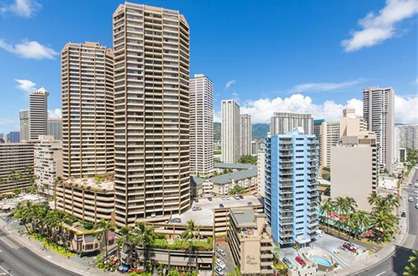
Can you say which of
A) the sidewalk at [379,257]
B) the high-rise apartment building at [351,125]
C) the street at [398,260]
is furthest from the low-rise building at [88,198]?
the high-rise apartment building at [351,125]

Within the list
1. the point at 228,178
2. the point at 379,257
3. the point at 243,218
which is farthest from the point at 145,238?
the point at 228,178

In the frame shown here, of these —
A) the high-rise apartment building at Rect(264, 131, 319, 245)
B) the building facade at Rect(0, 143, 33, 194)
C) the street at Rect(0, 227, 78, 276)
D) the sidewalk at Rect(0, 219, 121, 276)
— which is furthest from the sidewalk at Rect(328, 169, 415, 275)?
the building facade at Rect(0, 143, 33, 194)

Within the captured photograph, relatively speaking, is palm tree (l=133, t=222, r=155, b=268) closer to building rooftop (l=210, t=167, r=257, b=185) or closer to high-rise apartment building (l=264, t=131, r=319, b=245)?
high-rise apartment building (l=264, t=131, r=319, b=245)

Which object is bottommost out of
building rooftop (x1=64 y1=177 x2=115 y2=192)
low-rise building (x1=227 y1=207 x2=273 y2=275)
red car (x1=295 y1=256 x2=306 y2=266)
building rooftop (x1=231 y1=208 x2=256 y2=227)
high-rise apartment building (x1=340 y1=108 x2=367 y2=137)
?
red car (x1=295 y1=256 x2=306 y2=266)

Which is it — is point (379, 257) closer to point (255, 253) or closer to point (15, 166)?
point (255, 253)

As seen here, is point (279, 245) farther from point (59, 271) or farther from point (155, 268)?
point (59, 271)

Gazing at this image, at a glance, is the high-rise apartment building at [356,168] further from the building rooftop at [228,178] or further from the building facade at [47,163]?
the building facade at [47,163]
